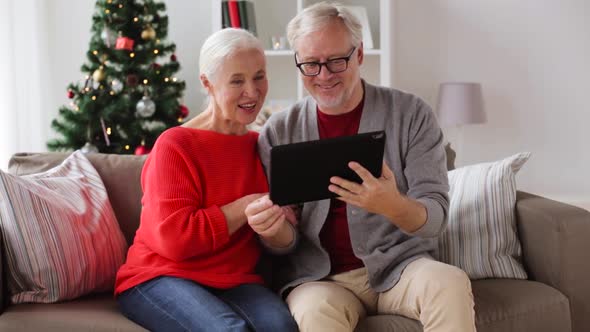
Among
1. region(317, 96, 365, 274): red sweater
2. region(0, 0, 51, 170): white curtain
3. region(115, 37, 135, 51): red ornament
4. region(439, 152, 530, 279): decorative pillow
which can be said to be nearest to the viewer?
region(317, 96, 365, 274): red sweater

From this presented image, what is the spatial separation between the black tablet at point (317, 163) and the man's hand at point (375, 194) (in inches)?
0.7

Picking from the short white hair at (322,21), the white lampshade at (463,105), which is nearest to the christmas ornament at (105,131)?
the white lampshade at (463,105)

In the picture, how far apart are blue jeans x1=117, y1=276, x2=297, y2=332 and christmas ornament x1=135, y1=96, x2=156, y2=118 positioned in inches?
73.6

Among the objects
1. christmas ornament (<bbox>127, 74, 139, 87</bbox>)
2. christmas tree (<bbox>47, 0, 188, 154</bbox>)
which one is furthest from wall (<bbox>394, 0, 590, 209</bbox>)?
christmas ornament (<bbox>127, 74, 139, 87</bbox>)

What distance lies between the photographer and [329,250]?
80.6 inches

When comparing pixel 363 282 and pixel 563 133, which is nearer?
pixel 363 282

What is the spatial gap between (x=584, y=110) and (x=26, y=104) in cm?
301

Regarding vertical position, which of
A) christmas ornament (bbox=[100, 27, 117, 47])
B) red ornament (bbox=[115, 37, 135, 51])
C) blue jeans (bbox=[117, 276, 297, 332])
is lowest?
blue jeans (bbox=[117, 276, 297, 332])

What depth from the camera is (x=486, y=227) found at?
87.9 inches

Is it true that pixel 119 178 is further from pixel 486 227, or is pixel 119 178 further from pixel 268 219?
pixel 486 227

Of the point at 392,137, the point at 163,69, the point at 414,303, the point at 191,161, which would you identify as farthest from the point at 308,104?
the point at 163,69

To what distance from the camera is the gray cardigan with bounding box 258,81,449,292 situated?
1955 mm

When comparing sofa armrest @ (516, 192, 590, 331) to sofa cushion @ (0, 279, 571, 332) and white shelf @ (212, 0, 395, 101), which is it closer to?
sofa cushion @ (0, 279, 571, 332)

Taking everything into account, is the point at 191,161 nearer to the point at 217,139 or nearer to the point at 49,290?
the point at 217,139
